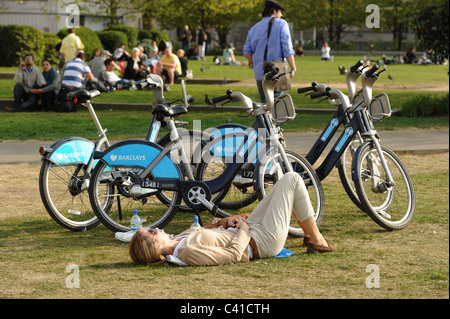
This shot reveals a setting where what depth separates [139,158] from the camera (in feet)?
23.1

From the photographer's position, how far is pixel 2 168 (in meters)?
10.8

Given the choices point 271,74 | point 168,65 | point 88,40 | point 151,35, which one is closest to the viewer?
point 271,74

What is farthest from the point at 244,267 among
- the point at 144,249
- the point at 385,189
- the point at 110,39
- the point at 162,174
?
the point at 110,39

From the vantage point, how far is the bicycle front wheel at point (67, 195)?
7.27 m

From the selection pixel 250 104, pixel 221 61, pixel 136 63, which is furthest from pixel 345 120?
pixel 221 61

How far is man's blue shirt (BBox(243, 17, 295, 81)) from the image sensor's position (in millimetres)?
11328

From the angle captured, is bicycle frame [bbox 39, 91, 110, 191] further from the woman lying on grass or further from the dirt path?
the dirt path

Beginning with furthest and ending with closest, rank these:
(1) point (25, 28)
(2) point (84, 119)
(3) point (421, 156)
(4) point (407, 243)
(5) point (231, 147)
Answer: (1) point (25, 28), (2) point (84, 119), (3) point (421, 156), (5) point (231, 147), (4) point (407, 243)

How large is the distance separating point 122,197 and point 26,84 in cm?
1128

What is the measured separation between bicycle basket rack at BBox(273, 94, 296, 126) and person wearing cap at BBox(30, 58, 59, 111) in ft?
37.2

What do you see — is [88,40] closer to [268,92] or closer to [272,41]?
[272,41]

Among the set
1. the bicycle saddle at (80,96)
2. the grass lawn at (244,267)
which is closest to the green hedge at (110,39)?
the grass lawn at (244,267)
